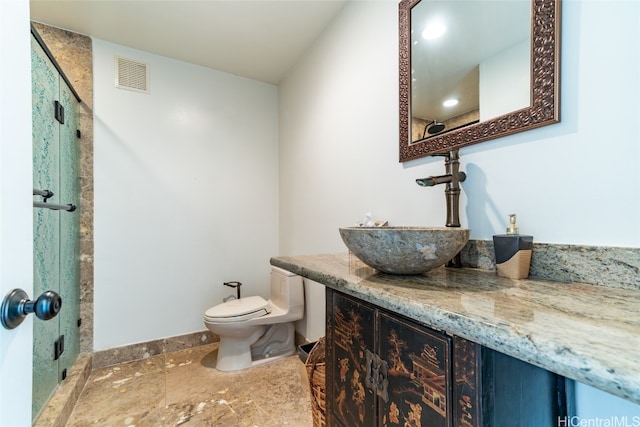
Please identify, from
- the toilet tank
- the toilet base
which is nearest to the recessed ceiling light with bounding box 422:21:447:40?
the toilet tank

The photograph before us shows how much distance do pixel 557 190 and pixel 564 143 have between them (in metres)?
0.13

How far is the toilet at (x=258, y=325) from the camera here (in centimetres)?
198

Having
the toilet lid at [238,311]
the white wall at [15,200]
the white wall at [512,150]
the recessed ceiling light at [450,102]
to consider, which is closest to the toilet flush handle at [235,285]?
the toilet lid at [238,311]

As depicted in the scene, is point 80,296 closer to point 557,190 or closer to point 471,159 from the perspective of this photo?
point 471,159

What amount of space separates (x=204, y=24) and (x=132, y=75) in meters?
0.75

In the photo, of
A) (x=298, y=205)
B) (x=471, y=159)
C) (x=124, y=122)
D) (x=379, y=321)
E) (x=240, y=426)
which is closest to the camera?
(x=379, y=321)

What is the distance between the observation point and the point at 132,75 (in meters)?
2.23

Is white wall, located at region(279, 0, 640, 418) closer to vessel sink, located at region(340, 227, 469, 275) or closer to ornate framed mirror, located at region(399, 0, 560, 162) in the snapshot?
ornate framed mirror, located at region(399, 0, 560, 162)

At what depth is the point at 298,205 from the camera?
2.42 meters

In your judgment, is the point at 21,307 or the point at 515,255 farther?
the point at 515,255

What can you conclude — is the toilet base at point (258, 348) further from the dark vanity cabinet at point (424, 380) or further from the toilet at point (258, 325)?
the dark vanity cabinet at point (424, 380)

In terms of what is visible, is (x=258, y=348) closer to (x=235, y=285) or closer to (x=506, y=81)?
(x=235, y=285)

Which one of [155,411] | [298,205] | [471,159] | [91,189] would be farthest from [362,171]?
[91,189]

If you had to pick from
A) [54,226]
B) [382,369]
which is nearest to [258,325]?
[54,226]
